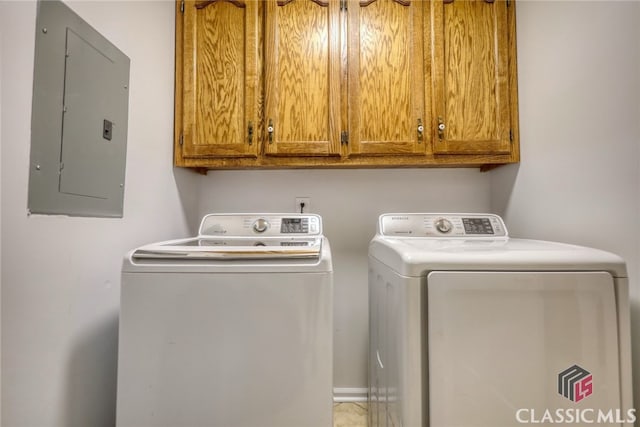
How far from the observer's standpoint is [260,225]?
1.48 metres

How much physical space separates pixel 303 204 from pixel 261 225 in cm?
39

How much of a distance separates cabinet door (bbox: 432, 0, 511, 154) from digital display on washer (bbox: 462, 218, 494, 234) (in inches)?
13.6

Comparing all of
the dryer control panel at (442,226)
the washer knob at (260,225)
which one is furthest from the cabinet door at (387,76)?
the washer knob at (260,225)

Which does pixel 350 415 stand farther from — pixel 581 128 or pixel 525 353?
pixel 581 128

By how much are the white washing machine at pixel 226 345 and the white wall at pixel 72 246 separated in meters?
0.21

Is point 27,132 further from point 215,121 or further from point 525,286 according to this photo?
point 525,286

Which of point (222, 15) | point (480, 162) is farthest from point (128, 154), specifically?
point (480, 162)

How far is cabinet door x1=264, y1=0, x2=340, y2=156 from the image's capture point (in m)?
1.48

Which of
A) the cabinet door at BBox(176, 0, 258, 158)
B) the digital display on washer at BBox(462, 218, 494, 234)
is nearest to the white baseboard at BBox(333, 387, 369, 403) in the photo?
the digital display on washer at BBox(462, 218, 494, 234)

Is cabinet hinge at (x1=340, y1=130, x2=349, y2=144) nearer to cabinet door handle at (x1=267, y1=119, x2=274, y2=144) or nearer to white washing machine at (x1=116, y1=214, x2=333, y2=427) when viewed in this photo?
cabinet door handle at (x1=267, y1=119, x2=274, y2=144)

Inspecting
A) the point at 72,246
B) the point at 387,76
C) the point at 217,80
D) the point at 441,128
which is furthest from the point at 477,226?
the point at 72,246

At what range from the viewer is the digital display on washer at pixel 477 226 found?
144 cm

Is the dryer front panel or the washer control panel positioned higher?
the washer control panel

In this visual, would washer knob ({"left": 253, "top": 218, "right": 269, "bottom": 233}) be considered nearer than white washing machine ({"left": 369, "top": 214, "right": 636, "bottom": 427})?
No
